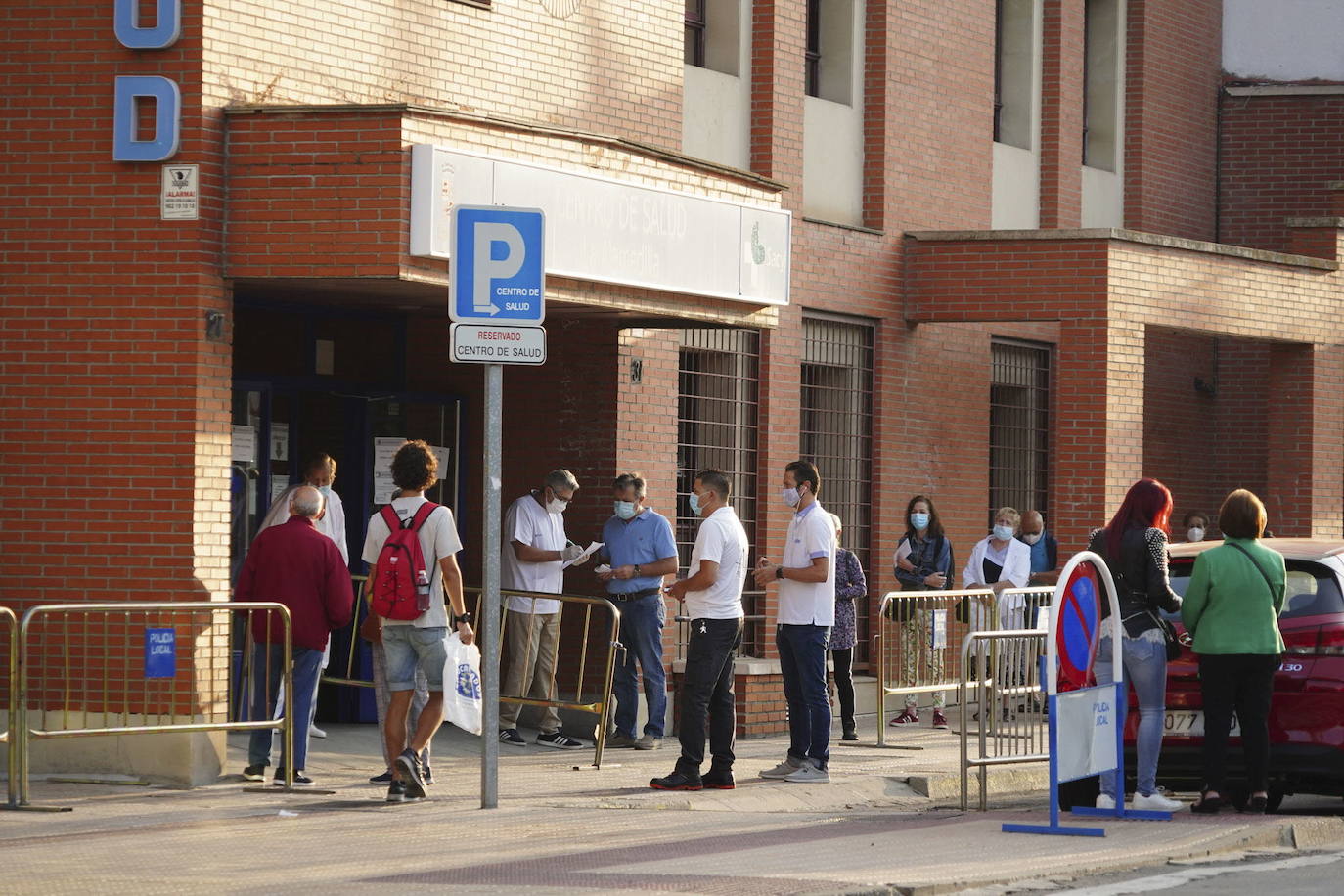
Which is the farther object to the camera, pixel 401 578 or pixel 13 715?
pixel 401 578

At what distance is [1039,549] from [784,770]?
20.9 feet

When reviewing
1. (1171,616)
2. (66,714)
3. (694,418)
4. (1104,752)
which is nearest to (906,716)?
(694,418)

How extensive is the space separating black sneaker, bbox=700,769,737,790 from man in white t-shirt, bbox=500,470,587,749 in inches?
101

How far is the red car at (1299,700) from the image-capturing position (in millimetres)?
12227

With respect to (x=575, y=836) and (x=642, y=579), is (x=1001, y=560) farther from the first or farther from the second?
(x=575, y=836)

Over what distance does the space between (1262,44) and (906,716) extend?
11.1m

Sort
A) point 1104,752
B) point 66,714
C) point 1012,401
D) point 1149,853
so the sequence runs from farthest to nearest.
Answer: point 1012,401 → point 66,714 → point 1104,752 → point 1149,853

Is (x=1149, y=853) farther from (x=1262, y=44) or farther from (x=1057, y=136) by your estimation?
(x=1262, y=44)

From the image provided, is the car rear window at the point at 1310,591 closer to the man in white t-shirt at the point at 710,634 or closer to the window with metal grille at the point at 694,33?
the man in white t-shirt at the point at 710,634

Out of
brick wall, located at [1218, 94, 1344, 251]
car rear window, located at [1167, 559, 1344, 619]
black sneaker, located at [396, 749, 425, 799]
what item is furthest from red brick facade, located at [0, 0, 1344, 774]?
car rear window, located at [1167, 559, 1344, 619]

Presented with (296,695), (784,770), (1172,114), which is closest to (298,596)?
(296,695)

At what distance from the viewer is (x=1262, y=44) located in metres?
25.8

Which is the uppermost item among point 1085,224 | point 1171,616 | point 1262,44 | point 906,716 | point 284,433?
point 1262,44

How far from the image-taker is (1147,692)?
12055 millimetres
